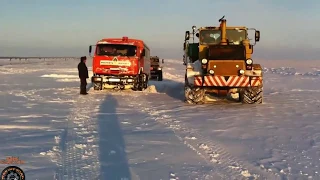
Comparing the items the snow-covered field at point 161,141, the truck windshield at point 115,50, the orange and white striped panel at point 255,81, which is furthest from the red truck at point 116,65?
the orange and white striped panel at point 255,81

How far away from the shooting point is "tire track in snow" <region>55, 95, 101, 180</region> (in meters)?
5.00

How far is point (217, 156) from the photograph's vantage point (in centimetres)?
591

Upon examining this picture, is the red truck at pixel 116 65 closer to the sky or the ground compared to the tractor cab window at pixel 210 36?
closer to the ground

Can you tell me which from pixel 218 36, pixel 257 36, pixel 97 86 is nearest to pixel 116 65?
pixel 97 86

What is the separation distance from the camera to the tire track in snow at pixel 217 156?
5016mm

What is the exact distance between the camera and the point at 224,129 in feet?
26.9

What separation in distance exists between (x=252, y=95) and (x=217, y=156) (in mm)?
7060

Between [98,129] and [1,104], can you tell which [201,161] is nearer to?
[98,129]

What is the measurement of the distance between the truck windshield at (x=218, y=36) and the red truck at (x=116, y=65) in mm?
3905

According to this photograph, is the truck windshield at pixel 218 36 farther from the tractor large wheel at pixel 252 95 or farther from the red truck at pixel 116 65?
the red truck at pixel 116 65

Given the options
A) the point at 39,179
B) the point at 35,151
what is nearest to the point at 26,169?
the point at 39,179

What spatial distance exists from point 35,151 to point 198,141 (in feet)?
9.06

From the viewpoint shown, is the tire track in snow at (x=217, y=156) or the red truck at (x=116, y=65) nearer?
the tire track in snow at (x=217, y=156)

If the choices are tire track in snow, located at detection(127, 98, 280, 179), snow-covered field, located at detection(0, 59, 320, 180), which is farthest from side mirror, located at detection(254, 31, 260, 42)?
→ tire track in snow, located at detection(127, 98, 280, 179)
